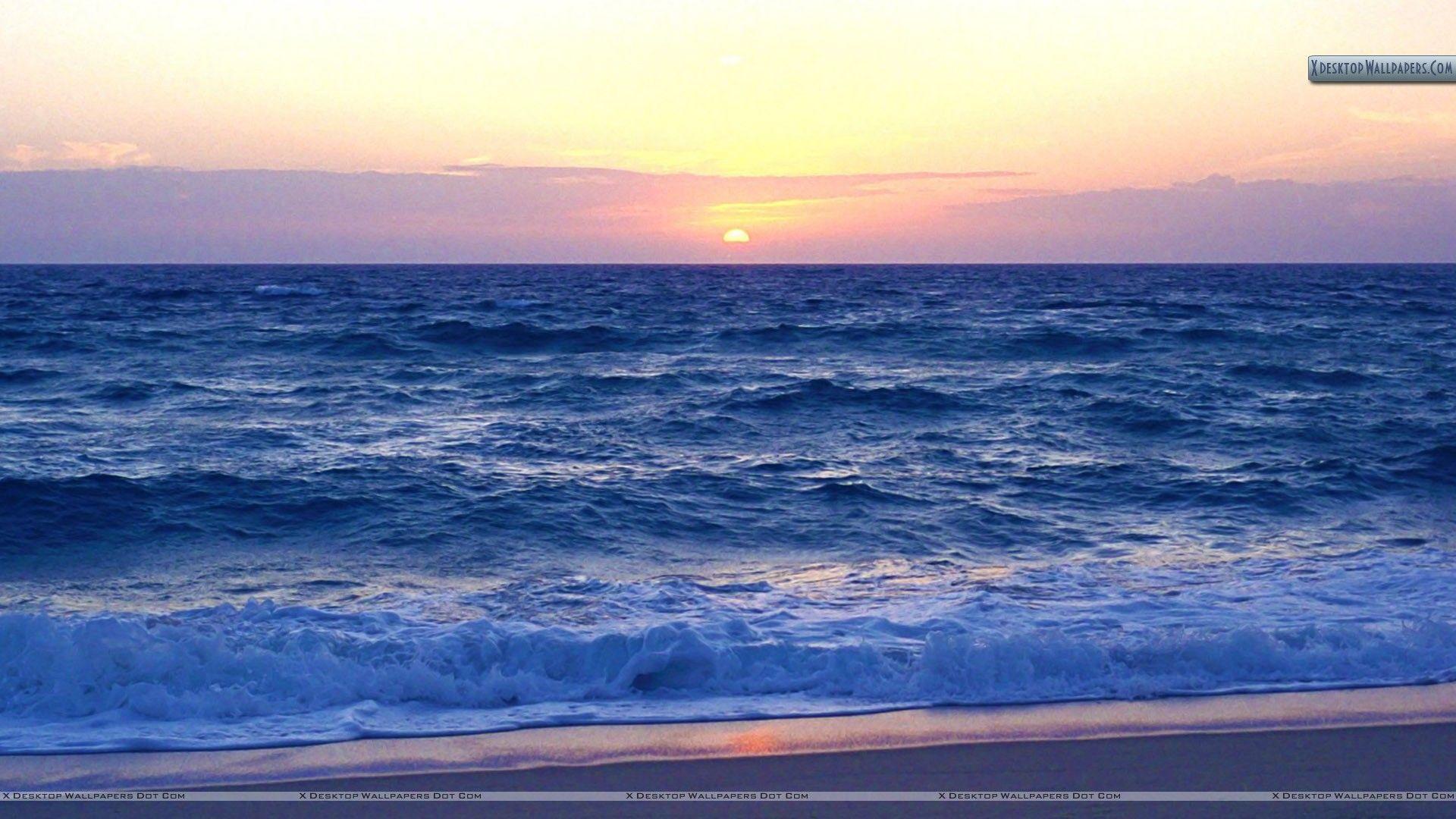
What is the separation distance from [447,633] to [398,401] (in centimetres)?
1092

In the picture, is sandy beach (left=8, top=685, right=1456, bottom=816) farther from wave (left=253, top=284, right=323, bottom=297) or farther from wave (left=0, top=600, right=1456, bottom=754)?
wave (left=253, top=284, right=323, bottom=297)

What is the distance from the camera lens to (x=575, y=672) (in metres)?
6.29

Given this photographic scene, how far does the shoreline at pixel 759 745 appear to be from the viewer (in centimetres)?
482

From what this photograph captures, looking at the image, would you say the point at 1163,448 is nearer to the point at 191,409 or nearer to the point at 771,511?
the point at 771,511

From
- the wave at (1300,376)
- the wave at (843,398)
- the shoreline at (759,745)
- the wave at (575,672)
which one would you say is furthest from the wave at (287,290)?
the shoreline at (759,745)

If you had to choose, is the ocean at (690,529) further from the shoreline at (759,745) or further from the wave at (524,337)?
the wave at (524,337)

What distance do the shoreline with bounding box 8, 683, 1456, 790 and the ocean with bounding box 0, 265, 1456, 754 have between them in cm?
21

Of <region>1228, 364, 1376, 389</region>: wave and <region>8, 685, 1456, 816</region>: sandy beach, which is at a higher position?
<region>1228, 364, 1376, 389</region>: wave

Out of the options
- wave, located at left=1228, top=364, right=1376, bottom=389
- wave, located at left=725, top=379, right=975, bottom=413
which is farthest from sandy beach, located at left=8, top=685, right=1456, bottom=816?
wave, located at left=1228, top=364, right=1376, bottom=389

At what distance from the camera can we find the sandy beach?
4.54 metres

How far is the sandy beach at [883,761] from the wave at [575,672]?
248 mm

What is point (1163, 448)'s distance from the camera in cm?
1377

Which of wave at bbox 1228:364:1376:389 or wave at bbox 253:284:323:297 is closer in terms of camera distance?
wave at bbox 1228:364:1376:389

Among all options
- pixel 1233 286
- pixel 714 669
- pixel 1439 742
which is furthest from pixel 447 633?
pixel 1233 286
